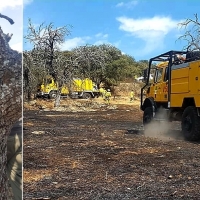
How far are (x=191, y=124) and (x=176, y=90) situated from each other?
48.7 inches

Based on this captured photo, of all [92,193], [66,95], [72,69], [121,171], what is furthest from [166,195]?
[66,95]

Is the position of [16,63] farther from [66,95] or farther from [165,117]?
[66,95]

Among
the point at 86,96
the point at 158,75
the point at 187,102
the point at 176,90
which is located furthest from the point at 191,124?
the point at 86,96

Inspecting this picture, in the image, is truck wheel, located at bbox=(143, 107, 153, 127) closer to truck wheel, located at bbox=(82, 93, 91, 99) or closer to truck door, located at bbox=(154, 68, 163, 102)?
truck door, located at bbox=(154, 68, 163, 102)

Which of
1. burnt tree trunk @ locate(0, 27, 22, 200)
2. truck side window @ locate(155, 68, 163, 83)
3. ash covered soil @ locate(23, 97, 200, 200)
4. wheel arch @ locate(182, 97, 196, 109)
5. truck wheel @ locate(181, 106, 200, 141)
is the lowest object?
ash covered soil @ locate(23, 97, 200, 200)

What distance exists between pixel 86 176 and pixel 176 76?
570cm

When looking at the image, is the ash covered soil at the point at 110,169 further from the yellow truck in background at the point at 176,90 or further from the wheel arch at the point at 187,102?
the wheel arch at the point at 187,102

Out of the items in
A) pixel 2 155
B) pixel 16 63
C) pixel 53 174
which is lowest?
pixel 53 174

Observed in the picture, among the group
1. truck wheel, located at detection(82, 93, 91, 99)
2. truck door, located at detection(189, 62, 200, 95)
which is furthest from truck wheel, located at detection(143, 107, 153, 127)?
truck wheel, located at detection(82, 93, 91, 99)

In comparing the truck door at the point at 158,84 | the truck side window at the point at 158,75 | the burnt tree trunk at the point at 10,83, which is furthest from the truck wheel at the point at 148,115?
the burnt tree trunk at the point at 10,83

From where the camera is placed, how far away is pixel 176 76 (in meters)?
10.6

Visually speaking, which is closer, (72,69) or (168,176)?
(168,176)

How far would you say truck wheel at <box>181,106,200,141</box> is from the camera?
9656 mm

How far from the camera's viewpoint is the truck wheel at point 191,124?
9.66 m
